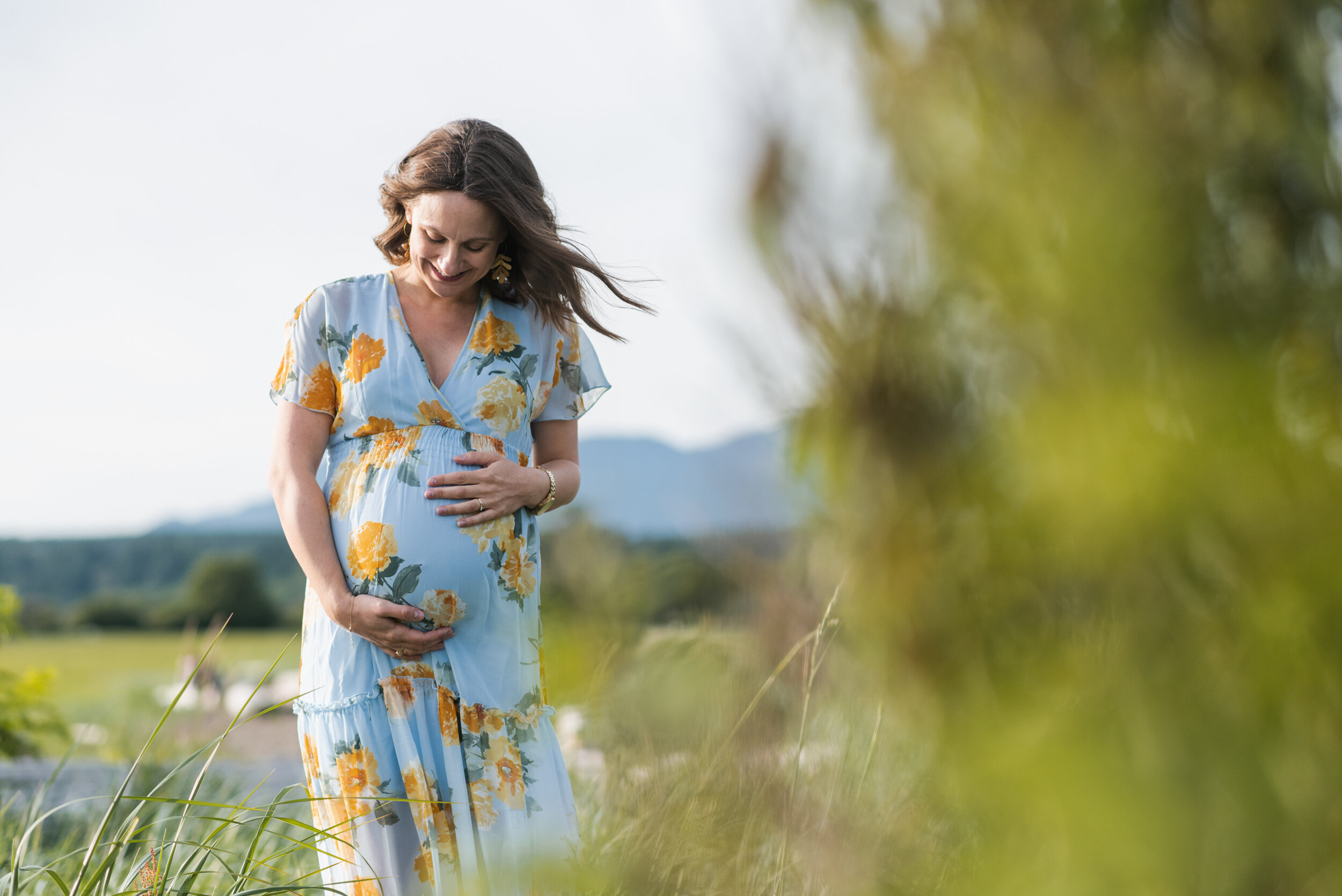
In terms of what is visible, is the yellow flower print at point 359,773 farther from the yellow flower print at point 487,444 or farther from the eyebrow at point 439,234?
the eyebrow at point 439,234

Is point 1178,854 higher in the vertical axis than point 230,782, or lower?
higher

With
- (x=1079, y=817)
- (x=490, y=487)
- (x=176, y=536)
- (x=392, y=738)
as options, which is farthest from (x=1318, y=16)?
(x=176, y=536)

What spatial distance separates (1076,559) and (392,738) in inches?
75.9

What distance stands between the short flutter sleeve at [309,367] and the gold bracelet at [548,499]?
0.52 meters

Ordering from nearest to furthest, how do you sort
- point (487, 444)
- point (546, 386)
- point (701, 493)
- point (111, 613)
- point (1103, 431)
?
point (1103, 431) → point (701, 493) → point (487, 444) → point (546, 386) → point (111, 613)

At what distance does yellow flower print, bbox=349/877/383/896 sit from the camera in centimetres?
206

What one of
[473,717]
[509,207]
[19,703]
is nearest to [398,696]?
[473,717]

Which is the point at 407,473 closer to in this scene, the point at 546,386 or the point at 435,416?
the point at 435,416

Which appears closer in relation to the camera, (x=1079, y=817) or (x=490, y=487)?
(x=1079, y=817)

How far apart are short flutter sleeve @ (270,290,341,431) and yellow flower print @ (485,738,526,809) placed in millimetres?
854

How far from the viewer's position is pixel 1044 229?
1.67ft

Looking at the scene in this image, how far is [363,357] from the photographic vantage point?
2.23 m

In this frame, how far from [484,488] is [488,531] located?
0.34 feet

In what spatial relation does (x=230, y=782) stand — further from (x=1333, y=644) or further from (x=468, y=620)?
(x=1333, y=644)
